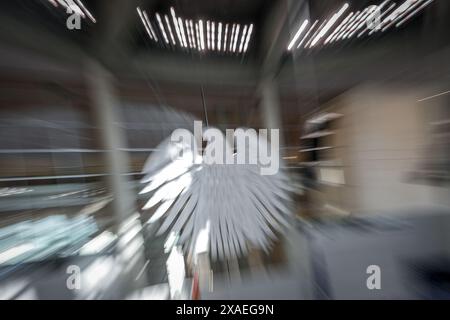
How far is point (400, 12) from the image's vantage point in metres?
0.72

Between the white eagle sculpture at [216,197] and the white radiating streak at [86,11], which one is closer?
the white radiating streak at [86,11]

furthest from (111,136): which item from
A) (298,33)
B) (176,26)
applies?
(298,33)

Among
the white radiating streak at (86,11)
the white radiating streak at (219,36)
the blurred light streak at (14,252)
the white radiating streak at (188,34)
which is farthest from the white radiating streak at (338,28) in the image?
the blurred light streak at (14,252)

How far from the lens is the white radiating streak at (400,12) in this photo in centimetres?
71

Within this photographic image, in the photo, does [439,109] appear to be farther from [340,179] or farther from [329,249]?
[329,249]

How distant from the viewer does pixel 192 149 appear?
0.80 m

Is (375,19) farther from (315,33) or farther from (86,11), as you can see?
(86,11)

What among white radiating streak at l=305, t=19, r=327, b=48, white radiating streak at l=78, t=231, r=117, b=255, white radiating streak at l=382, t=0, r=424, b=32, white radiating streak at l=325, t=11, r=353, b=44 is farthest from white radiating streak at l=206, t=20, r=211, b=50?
white radiating streak at l=78, t=231, r=117, b=255

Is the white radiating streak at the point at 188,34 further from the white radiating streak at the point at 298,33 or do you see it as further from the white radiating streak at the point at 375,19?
the white radiating streak at the point at 375,19

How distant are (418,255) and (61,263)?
1.89 meters
